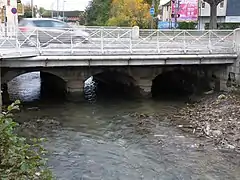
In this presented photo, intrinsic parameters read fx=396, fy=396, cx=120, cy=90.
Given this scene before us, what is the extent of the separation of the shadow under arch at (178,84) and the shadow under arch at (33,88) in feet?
18.1

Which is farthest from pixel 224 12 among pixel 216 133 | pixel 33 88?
pixel 216 133

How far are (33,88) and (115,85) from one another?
17.1 ft

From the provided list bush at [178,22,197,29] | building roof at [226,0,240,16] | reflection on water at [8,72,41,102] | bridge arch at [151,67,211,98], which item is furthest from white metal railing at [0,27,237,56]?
building roof at [226,0,240,16]

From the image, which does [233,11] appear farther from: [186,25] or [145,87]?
[145,87]

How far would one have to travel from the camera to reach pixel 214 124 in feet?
48.8

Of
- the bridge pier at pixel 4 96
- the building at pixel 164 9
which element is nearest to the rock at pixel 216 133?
the bridge pier at pixel 4 96

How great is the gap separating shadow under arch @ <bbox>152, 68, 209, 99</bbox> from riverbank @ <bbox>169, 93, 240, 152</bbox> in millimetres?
2622

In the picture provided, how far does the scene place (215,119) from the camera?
15.5 meters

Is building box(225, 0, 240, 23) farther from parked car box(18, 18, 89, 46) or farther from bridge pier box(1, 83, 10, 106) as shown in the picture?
bridge pier box(1, 83, 10, 106)

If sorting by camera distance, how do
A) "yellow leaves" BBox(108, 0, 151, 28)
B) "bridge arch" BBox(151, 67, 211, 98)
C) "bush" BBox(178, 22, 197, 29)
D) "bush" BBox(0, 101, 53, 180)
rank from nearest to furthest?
1. "bush" BBox(0, 101, 53, 180)
2. "bridge arch" BBox(151, 67, 211, 98)
3. "yellow leaves" BBox(108, 0, 151, 28)
4. "bush" BBox(178, 22, 197, 29)

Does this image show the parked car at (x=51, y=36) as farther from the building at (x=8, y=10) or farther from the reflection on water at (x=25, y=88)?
the building at (x=8, y=10)

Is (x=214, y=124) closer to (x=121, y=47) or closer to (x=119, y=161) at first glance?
(x=119, y=161)

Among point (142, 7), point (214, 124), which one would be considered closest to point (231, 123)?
point (214, 124)

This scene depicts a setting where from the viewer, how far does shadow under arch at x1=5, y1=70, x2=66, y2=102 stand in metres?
20.4
